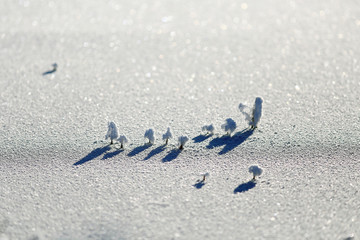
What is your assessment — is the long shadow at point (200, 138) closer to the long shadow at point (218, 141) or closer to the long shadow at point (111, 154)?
the long shadow at point (218, 141)

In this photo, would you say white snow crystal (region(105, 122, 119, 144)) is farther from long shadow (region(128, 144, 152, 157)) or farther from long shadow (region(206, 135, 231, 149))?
long shadow (region(206, 135, 231, 149))

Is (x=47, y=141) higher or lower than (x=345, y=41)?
lower

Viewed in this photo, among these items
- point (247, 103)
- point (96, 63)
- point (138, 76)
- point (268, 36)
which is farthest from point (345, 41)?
point (96, 63)

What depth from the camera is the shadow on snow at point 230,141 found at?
254cm

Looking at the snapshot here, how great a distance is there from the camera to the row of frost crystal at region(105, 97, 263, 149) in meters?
2.51

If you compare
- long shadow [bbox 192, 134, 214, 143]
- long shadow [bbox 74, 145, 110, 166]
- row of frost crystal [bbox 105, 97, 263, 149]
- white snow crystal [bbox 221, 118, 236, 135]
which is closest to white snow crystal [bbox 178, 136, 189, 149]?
row of frost crystal [bbox 105, 97, 263, 149]

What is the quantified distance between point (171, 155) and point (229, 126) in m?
0.40

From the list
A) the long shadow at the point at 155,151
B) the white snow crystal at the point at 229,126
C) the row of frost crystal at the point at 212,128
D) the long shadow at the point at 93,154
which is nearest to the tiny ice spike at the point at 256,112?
the row of frost crystal at the point at 212,128

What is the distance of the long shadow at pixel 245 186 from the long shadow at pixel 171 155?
43 cm

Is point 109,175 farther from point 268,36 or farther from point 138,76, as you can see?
point 268,36

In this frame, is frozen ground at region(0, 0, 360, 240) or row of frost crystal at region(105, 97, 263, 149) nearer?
frozen ground at region(0, 0, 360, 240)

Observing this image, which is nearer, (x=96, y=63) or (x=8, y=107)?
(x=8, y=107)

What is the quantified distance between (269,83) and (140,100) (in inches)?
37.6

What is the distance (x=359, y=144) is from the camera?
2.55 m
